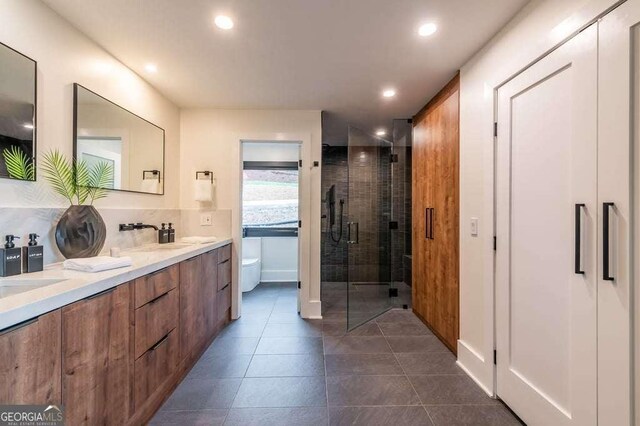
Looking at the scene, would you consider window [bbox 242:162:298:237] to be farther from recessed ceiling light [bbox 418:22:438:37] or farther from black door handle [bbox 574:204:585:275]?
black door handle [bbox 574:204:585:275]

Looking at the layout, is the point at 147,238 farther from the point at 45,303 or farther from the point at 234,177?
the point at 45,303

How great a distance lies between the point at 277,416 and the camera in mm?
1598

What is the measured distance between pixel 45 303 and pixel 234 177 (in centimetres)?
230

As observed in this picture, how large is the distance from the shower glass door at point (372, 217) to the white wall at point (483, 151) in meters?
1.48

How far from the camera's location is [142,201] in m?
2.47

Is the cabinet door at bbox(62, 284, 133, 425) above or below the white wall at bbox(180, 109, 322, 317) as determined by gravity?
below

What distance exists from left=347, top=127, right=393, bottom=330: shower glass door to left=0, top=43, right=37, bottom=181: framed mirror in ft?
9.28

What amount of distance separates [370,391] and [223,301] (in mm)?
1687

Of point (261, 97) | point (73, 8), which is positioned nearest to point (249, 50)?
point (261, 97)

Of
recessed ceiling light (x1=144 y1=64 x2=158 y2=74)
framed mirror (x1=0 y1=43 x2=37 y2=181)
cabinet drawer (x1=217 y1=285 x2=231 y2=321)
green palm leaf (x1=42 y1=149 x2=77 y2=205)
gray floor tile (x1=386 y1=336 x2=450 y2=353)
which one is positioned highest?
recessed ceiling light (x1=144 y1=64 x2=158 y2=74)

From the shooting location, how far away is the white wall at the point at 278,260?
15.8 ft

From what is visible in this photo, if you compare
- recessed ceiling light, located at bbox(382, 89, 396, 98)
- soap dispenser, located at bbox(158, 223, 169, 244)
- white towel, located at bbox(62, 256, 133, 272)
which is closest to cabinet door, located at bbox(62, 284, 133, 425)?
white towel, located at bbox(62, 256, 133, 272)

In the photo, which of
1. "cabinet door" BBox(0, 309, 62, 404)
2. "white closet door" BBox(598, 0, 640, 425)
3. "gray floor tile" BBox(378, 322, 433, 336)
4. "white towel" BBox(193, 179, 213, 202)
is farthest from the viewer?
"white towel" BBox(193, 179, 213, 202)

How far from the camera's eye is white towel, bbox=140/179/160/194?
8.12ft
